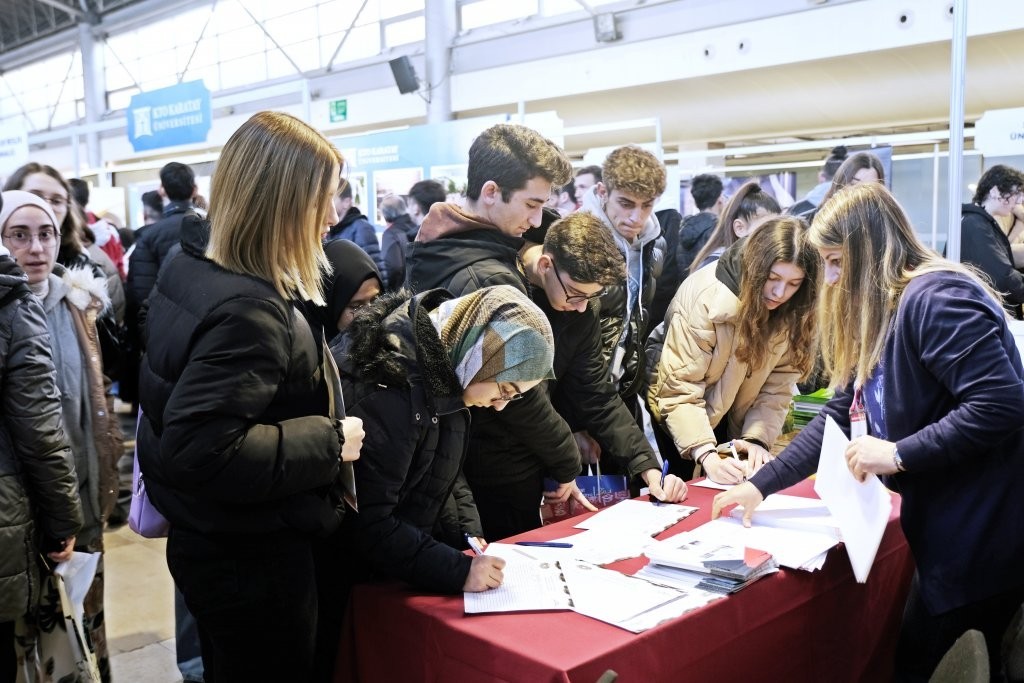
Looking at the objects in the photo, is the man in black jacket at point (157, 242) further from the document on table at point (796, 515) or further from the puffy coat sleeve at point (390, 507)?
the document on table at point (796, 515)

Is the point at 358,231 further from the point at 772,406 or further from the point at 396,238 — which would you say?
the point at 772,406

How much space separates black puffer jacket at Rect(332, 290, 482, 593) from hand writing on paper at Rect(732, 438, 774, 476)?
107 centimetres

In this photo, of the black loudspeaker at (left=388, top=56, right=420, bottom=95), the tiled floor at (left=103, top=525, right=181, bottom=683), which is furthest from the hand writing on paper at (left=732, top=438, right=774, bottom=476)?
the black loudspeaker at (left=388, top=56, right=420, bottom=95)

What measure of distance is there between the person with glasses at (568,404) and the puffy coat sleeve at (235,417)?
0.68m

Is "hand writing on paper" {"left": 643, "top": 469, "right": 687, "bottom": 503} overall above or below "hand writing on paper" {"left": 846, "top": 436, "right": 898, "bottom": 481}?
below

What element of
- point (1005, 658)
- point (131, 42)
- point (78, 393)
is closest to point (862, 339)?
point (1005, 658)

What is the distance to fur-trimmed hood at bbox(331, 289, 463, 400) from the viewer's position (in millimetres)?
1563

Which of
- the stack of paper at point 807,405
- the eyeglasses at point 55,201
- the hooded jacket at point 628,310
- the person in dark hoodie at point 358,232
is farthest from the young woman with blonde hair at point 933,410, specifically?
the person in dark hoodie at point 358,232

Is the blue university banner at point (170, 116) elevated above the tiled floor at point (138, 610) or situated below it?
above

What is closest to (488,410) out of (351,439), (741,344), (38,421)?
(351,439)

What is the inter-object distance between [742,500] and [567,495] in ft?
1.38

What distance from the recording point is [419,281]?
6.88ft

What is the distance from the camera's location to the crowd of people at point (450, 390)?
1.47m

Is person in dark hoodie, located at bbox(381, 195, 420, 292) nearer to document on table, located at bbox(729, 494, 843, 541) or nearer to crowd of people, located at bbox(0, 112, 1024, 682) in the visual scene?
crowd of people, located at bbox(0, 112, 1024, 682)
